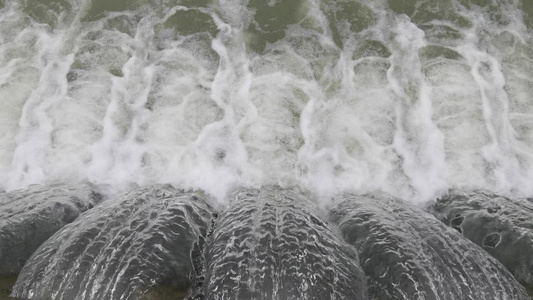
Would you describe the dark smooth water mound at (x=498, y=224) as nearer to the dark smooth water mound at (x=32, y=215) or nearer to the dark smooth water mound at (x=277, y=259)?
the dark smooth water mound at (x=277, y=259)

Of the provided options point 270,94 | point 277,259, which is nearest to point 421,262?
point 277,259

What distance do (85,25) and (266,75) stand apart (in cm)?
258

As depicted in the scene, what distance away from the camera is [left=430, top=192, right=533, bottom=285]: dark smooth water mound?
3.81m

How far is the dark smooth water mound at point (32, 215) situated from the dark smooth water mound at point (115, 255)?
0.23m

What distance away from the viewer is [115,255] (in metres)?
3.43

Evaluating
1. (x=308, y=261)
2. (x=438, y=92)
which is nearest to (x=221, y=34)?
(x=438, y=92)

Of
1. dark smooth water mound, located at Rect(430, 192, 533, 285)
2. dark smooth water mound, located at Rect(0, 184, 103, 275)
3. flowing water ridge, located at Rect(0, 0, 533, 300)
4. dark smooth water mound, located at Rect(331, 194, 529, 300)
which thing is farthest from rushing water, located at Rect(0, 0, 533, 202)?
dark smooth water mound, located at Rect(331, 194, 529, 300)

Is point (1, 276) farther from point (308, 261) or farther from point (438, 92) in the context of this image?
point (438, 92)

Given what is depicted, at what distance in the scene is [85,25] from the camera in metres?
6.77

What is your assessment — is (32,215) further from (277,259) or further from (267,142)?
(267,142)

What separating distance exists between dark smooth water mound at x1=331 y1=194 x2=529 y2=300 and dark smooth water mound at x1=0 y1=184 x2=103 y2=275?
2.37 metres

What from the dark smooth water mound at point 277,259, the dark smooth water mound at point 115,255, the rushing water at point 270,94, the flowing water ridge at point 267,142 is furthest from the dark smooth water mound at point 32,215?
the dark smooth water mound at point 277,259

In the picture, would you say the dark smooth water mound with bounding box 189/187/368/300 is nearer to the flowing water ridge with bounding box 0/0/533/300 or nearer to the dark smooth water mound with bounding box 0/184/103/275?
the flowing water ridge with bounding box 0/0/533/300

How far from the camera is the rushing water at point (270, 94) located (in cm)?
568
